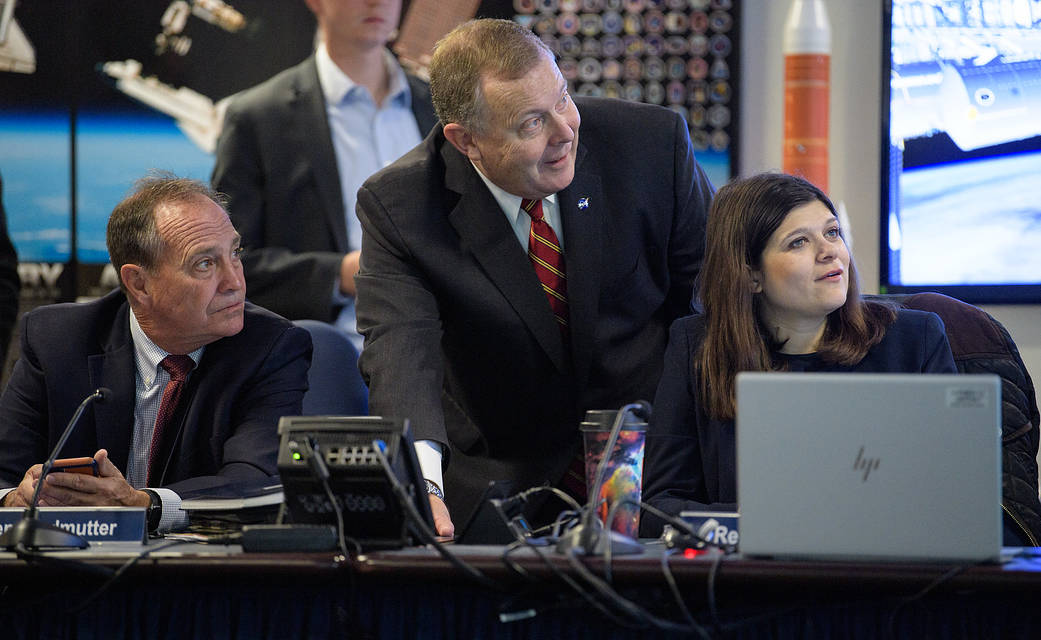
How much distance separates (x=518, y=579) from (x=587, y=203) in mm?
1024

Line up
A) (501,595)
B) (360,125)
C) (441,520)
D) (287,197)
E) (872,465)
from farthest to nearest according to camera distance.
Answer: (360,125) → (287,197) → (441,520) → (501,595) → (872,465)

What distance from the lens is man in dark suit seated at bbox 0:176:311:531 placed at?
86.6 inches

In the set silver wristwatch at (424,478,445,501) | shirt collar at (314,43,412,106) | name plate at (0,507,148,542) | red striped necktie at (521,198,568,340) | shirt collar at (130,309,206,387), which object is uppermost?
shirt collar at (314,43,412,106)

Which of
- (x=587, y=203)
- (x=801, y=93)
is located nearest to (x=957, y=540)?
(x=587, y=203)

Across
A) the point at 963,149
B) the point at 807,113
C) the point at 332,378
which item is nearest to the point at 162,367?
the point at 332,378

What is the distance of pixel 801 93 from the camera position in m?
3.21

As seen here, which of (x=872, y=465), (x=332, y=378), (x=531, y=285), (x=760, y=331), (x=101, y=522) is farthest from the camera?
(x=332, y=378)

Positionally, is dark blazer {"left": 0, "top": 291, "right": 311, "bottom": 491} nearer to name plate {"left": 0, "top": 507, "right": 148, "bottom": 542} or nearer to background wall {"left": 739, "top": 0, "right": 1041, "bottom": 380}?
name plate {"left": 0, "top": 507, "right": 148, "bottom": 542}

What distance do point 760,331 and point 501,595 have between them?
86 centimetres

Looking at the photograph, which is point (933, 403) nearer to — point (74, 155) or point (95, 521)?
point (95, 521)

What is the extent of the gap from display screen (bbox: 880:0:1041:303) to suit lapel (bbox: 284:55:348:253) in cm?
157

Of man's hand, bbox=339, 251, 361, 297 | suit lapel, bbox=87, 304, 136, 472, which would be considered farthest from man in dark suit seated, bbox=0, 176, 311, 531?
man's hand, bbox=339, 251, 361, 297

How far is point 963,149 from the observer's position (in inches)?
128

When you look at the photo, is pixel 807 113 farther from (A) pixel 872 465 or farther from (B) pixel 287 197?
(A) pixel 872 465
